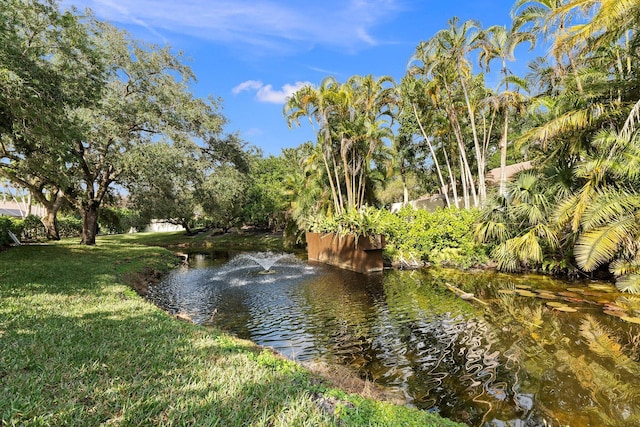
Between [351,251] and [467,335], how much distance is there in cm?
936

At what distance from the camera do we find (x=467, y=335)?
257 inches

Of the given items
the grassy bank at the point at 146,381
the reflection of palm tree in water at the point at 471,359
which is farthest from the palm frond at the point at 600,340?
the grassy bank at the point at 146,381

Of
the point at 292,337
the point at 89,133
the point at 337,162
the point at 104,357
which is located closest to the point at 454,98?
the point at 337,162

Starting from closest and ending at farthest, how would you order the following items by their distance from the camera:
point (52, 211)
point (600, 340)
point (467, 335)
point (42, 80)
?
point (600, 340) → point (467, 335) → point (42, 80) → point (52, 211)

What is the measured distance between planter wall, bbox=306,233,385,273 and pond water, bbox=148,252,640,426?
90.3 inches

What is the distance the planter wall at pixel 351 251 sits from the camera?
1480 centimetres

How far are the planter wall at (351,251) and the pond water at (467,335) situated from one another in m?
2.29

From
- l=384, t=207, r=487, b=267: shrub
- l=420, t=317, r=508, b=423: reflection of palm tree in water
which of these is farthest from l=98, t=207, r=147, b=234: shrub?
l=420, t=317, r=508, b=423: reflection of palm tree in water

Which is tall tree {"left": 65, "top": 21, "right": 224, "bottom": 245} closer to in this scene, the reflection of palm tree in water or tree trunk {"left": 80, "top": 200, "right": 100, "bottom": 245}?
tree trunk {"left": 80, "top": 200, "right": 100, "bottom": 245}

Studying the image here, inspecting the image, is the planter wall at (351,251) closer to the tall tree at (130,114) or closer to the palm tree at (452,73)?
the palm tree at (452,73)

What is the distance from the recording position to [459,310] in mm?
8219

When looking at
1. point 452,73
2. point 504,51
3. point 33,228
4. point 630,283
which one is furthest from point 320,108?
point 33,228

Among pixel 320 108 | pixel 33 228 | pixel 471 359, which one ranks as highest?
pixel 320 108

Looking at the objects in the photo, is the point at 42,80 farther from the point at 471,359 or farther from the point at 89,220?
the point at 471,359
